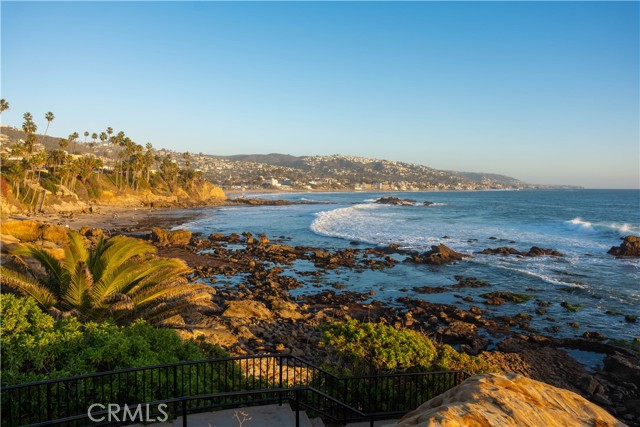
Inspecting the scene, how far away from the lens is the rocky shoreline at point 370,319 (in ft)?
49.0

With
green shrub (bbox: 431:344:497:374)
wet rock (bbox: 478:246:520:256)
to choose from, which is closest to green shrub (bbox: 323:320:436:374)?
green shrub (bbox: 431:344:497:374)

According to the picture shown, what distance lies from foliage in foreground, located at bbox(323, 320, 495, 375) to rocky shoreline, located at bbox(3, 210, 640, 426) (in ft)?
6.37

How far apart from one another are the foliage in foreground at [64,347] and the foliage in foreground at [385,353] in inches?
167

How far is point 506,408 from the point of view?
4.90 meters

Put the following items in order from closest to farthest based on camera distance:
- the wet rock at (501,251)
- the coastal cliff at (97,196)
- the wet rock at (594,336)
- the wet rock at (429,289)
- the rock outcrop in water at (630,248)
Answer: the wet rock at (594,336)
the wet rock at (429,289)
the rock outcrop in water at (630,248)
the wet rock at (501,251)
the coastal cliff at (97,196)

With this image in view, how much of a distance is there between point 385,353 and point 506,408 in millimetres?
6596

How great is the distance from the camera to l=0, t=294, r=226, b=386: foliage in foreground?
762 cm

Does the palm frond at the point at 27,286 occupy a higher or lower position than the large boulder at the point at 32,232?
higher

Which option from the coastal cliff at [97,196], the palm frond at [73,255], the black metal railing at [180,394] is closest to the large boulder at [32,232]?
the coastal cliff at [97,196]

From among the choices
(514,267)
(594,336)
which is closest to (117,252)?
(594,336)

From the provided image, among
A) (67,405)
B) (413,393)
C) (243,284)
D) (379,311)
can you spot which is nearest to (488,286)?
(379,311)

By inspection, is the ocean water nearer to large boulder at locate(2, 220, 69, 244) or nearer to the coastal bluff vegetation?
large boulder at locate(2, 220, 69, 244)

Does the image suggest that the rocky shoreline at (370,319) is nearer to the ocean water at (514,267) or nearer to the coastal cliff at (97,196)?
the ocean water at (514,267)

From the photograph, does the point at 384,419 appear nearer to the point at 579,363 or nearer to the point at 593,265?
the point at 579,363
